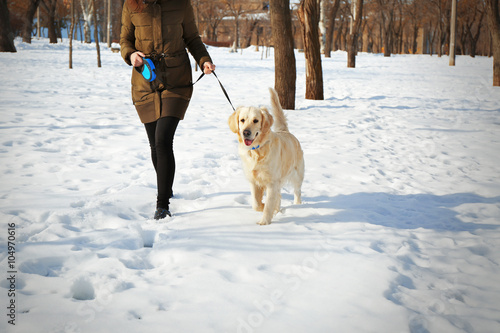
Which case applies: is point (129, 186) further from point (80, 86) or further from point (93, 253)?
point (80, 86)

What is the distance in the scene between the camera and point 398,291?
8.27 feet

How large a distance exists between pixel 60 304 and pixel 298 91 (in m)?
12.0

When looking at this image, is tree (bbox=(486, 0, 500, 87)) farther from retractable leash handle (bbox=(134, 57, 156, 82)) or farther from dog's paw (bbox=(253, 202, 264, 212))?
retractable leash handle (bbox=(134, 57, 156, 82))

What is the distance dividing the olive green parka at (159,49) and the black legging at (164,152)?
0.29ft

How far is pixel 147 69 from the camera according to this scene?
3355mm

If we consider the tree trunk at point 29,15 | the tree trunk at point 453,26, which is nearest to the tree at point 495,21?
the tree trunk at point 453,26

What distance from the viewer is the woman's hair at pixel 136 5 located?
335 cm

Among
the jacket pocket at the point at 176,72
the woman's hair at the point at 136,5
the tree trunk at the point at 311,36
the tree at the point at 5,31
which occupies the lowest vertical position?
the jacket pocket at the point at 176,72

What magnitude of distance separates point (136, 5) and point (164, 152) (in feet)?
4.15

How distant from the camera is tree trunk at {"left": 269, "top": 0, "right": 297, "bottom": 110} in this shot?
28.1 ft

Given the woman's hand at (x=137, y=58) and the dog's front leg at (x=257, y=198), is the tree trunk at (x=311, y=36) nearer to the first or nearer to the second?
the dog's front leg at (x=257, y=198)

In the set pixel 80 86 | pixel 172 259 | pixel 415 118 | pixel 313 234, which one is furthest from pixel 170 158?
pixel 80 86

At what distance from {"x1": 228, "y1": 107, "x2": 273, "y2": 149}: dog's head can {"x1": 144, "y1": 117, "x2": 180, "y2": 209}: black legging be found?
544mm

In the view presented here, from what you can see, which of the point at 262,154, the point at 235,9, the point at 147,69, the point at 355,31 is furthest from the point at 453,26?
the point at 147,69
